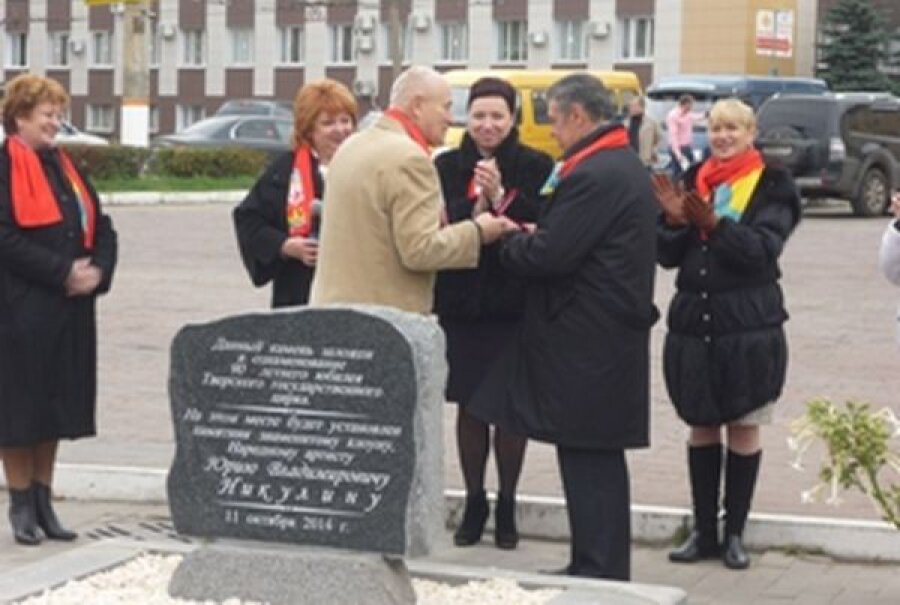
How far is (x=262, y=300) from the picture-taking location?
1872 cm

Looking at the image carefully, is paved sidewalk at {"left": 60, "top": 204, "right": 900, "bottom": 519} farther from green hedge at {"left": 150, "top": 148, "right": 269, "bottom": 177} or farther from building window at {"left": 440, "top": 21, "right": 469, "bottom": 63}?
building window at {"left": 440, "top": 21, "right": 469, "bottom": 63}

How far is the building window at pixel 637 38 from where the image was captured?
60688mm

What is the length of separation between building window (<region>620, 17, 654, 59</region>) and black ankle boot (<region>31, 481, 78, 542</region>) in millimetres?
52490

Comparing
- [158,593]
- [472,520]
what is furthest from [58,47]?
[158,593]

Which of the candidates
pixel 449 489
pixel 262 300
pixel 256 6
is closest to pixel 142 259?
pixel 262 300

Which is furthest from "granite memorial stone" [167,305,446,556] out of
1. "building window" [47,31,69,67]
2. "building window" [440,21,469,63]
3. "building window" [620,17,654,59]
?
"building window" [47,31,69,67]

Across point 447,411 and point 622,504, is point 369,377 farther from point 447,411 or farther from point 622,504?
point 447,411

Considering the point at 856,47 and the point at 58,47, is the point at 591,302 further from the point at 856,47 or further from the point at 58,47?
the point at 58,47

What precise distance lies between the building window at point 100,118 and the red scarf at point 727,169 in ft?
215

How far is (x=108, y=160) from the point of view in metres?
35.9

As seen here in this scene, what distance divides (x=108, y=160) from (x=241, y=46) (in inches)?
1347

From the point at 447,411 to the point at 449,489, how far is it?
2365mm

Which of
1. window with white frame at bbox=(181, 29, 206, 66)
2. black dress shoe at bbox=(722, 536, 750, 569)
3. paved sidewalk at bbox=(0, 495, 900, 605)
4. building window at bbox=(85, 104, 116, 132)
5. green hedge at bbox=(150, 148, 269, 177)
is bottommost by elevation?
building window at bbox=(85, 104, 116, 132)

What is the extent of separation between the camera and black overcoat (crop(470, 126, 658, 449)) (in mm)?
7707
